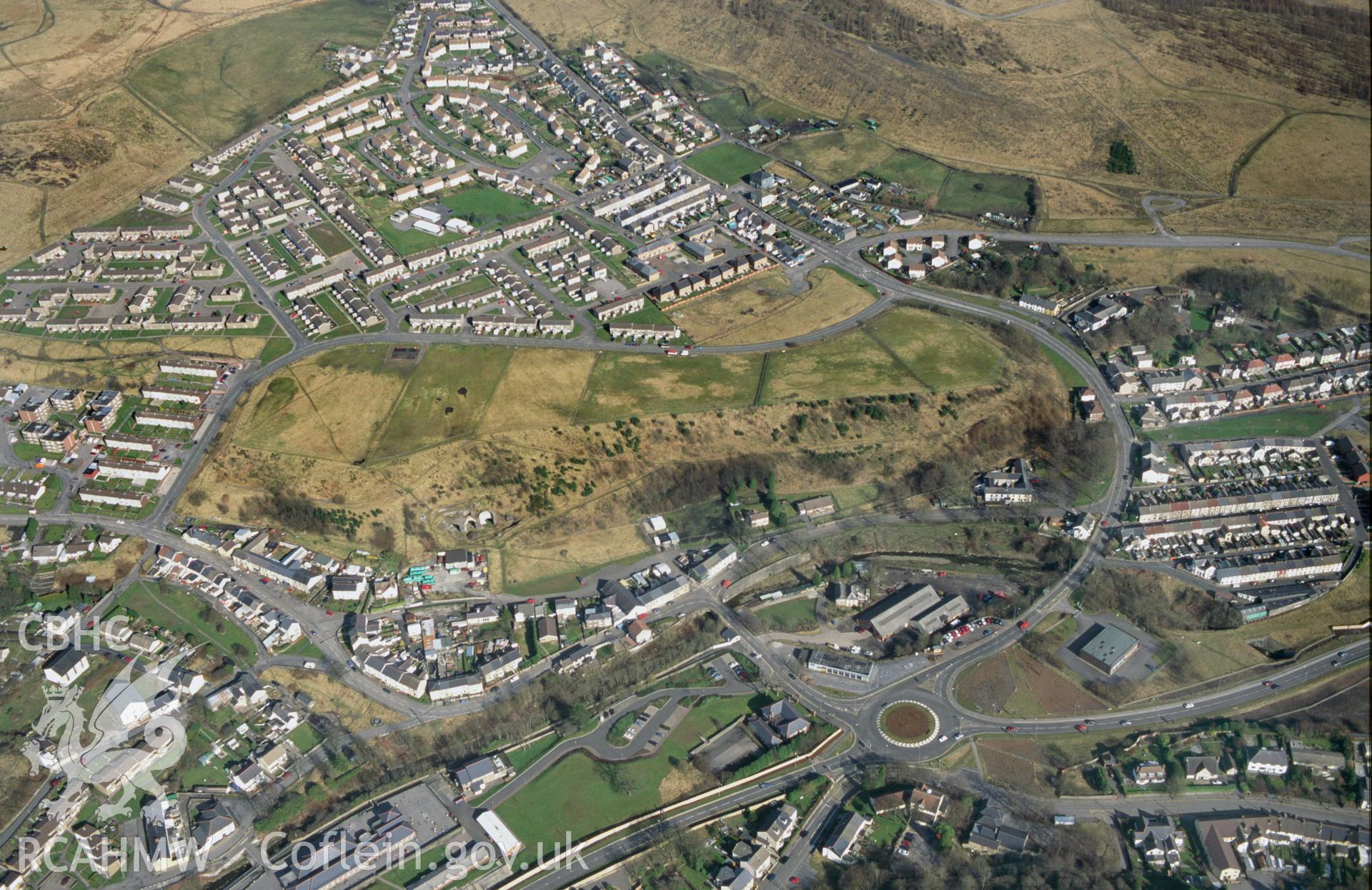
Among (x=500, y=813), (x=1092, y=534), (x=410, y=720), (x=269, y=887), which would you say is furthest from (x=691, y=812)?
(x=1092, y=534)

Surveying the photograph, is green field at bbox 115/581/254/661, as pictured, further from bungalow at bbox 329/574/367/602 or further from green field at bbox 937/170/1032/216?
green field at bbox 937/170/1032/216

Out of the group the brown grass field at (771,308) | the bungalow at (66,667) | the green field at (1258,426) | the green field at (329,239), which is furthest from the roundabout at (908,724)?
the green field at (329,239)

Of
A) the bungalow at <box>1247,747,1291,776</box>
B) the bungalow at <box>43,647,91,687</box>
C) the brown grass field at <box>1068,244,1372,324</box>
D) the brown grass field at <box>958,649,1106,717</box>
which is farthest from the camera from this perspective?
the brown grass field at <box>1068,244,1372,324</box>

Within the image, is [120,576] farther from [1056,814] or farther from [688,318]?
[1056,814]

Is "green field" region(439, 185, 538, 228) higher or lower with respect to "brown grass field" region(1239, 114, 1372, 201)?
lower

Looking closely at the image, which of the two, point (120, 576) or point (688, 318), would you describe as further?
point (688, 318)

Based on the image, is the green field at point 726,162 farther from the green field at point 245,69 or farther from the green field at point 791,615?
the green field at point 791,615

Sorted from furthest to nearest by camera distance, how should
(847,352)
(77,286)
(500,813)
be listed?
1. (77,286)
2. (847,352)
3. (500,813)

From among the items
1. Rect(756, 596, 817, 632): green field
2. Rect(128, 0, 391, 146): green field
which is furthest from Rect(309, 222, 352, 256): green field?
Rect(756, 596, 817, 632): green field
